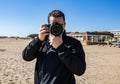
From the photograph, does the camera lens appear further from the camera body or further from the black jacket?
the black jacket

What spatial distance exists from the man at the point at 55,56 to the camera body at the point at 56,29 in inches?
1.1

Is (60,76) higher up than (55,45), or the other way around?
(55,45)

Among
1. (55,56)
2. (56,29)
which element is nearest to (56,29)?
(56,29)

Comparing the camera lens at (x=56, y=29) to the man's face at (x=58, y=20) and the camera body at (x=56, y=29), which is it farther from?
the man's face at (x=58, y=20)

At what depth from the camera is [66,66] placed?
91.3 inches

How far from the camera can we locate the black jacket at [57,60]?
224 centimetres

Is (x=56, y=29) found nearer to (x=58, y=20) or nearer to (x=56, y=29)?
(x=56, y=29)

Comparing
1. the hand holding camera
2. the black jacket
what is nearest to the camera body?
the hand holding camera

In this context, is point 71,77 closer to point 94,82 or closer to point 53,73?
point 53,73

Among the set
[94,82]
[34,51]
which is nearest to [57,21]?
[34,51]

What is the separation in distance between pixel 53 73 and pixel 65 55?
261mm

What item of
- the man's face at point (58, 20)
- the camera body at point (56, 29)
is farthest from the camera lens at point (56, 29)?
the man's face at point (58, 20)

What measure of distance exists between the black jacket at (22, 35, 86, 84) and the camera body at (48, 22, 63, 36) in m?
0.11

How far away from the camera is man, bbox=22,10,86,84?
2.24 metres
